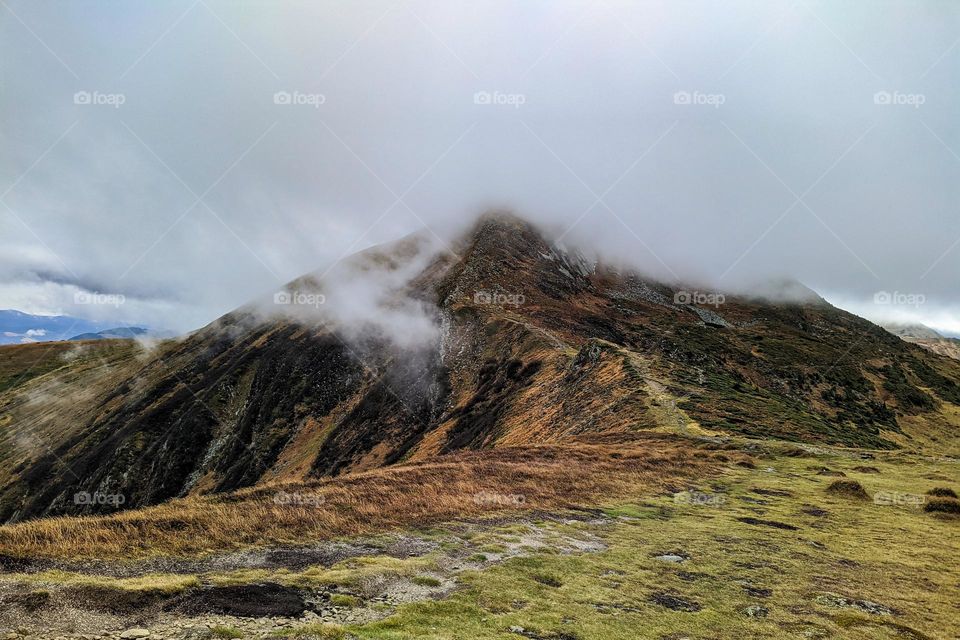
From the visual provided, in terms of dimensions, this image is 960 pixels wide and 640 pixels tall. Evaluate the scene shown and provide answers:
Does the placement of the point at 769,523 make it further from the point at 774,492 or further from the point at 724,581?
the point at 724,581

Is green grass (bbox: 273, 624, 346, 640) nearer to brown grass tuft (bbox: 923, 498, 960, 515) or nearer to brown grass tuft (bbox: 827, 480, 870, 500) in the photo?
brown grass tuft (bbox: 827, 480, 870, 500)

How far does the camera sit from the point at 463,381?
83750mm

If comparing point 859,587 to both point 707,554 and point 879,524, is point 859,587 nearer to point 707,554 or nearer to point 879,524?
point 707,554

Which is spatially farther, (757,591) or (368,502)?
(368,502)

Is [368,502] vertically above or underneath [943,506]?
above

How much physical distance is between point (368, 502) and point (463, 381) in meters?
65.1

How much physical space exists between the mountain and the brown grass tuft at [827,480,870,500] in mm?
12812

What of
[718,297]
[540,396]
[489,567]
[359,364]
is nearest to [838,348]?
[718,297]

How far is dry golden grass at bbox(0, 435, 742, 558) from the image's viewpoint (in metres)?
12.7

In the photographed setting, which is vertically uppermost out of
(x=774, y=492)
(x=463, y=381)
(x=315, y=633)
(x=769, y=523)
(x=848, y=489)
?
(x=463, y=381)

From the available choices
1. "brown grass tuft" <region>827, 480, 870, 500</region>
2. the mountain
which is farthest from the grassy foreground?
the mountain

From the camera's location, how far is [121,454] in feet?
341

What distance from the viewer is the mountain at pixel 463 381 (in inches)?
2199

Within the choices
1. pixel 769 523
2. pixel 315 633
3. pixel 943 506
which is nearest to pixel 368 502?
pixel 315 633
